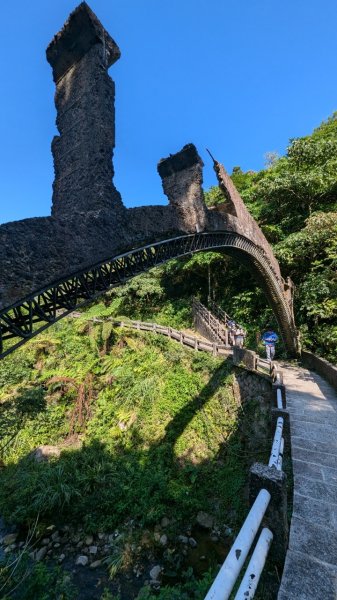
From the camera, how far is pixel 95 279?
188 inches

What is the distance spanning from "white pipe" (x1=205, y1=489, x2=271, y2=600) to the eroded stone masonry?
3.27m

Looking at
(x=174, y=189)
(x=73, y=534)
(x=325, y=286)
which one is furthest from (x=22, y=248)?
(x=325, y=286)

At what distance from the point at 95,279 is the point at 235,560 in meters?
4.07

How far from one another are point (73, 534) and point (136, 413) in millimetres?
3564

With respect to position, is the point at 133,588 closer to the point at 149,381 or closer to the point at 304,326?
the point at 149,381

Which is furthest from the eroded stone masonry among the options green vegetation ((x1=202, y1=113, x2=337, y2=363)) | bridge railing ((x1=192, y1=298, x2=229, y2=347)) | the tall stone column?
green vegetation ((x1=202, y1=113, x2=337, y2=363))

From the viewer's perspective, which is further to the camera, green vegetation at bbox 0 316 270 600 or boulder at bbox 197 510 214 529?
green vegetation at bbox 0 316 270 600

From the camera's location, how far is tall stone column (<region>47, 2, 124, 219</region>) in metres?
4.93

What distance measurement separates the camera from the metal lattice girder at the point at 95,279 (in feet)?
12.8

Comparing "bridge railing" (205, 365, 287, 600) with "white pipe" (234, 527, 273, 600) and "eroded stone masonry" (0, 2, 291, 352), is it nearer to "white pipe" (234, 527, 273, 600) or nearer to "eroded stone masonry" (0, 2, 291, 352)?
"white pipe" (234, 527, 273, 600)

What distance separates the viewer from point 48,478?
24.1 feet

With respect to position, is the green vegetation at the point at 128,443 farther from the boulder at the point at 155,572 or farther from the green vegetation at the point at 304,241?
the green vegetation at the point at 304,241

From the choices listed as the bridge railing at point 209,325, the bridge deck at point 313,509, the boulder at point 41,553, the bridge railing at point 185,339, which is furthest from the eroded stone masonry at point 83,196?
the bridge railing at point 209,325

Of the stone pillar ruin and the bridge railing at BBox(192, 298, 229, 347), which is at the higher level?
the stone pillar ruin
